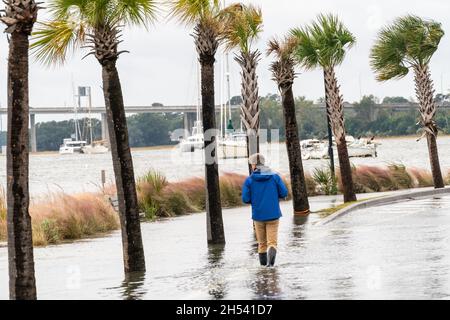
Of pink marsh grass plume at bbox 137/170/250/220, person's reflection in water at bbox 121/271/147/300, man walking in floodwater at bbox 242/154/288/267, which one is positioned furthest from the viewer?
pink marsh grass plume at bbox 137/170/250/220

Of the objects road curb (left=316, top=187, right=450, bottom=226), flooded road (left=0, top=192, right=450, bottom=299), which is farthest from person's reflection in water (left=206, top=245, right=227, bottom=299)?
road curb (left=316, top=187, right=450, bottom=226)

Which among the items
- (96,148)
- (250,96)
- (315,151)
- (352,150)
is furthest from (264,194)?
(96,148)

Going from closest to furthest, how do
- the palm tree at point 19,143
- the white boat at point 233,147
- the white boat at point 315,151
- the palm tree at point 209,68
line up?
the palm tree at point 19,143 < the palm tree at point 209,68 < the white boat at point 233,147 < the white boat at point 315,151

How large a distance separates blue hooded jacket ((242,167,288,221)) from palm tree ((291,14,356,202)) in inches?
652

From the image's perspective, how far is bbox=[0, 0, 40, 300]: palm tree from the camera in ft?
47.2

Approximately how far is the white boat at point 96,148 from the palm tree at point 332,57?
12556 centimetres

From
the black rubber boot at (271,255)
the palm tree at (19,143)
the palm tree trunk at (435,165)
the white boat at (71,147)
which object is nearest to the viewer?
the palm tree at (19,143)

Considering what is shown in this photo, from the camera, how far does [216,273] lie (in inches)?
719

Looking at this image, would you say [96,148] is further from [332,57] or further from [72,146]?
[332,57]

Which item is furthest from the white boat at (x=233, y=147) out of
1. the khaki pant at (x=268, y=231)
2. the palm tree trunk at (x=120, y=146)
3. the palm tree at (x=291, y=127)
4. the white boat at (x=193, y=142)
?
the khaki pant at (x=268, y=231)

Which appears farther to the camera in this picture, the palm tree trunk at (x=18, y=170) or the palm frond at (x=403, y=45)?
the palm frond at (x=403, y=45)

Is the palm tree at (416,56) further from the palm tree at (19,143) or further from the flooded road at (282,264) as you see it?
the palm tree at (19,143)

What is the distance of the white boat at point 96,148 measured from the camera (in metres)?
160

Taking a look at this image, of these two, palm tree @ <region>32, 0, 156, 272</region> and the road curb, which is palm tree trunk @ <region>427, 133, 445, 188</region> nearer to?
the road curb
